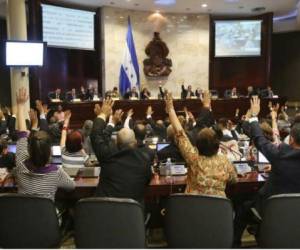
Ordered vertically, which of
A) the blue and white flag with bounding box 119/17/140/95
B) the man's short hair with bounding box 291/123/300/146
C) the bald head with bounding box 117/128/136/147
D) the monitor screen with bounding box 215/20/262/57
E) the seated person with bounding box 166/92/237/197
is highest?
the monitor screen with bounding box 215/20/262/57

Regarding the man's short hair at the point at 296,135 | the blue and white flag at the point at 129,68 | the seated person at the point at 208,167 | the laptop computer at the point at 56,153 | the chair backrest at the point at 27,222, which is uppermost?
the blue and white flag at the point at 129,68

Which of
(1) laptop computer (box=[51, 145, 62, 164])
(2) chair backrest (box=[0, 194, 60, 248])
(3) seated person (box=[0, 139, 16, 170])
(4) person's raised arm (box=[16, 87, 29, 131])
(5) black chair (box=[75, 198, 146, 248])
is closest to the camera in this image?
(5) black chair (box=[75, 198, 146, 248])

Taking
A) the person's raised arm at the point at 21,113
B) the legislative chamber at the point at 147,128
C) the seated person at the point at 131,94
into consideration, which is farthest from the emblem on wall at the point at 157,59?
the person's raised arm at the point at 21,113

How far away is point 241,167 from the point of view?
11.2 feet

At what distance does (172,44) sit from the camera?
523 inches

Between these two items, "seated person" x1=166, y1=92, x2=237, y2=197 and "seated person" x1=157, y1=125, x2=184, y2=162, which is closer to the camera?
"seated person" x1=166, y1=92, x2=237, y2=197

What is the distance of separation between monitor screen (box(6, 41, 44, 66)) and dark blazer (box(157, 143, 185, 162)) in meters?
4.67

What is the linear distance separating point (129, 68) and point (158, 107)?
7.50ft

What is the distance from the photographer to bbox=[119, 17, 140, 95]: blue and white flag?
491 inches

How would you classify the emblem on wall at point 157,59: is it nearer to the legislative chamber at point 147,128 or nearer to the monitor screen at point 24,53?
the legislative chamber at point 147,128

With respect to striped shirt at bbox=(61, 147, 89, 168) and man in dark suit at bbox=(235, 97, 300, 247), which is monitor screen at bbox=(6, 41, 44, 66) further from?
man in dark suit at bbox=(235, 97, 300, 247)

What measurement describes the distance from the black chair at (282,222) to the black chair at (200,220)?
23 centimetres

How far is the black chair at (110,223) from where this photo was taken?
2.20 m

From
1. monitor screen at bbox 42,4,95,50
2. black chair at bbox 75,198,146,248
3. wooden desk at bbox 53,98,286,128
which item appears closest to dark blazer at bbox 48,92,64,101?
wooden desk at bbox 53,98,286,128
